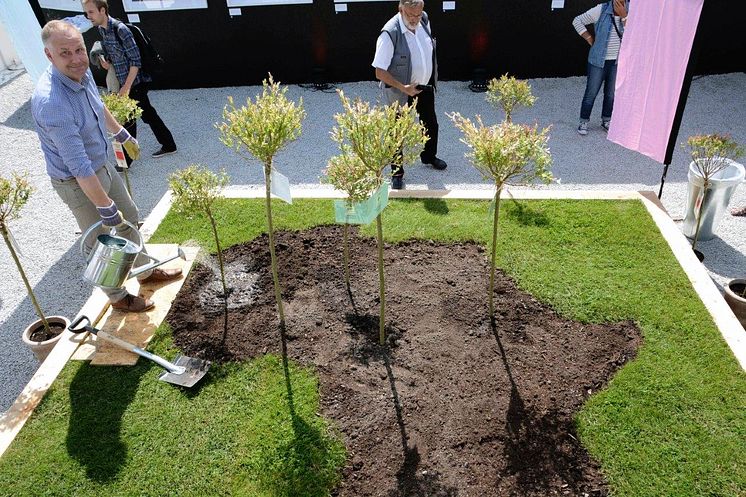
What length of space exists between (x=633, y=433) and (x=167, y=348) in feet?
12.4

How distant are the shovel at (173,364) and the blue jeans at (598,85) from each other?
689 centimetres

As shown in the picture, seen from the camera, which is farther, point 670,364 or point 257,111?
point 670,364

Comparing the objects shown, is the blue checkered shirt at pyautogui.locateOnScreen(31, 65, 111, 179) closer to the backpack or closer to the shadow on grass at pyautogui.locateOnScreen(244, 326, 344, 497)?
the shadow on grass at pyautogui.locateOnScreen(244, 326, 344, 497)

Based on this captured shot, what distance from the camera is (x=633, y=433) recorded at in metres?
4.07

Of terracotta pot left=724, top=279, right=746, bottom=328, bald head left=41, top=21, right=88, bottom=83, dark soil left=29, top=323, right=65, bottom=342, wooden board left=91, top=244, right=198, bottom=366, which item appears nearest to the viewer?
bald head left=41, top=21, right=88, bottom=83

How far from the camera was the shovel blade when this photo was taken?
457 centimetres

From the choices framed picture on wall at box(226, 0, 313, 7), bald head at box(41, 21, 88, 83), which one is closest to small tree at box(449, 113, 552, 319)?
bald head at box(41, 21, 88, 83)

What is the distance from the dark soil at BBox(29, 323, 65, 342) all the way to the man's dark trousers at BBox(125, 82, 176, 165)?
3.45 meters

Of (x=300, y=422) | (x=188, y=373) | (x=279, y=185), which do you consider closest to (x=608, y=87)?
(x=279, y=185)

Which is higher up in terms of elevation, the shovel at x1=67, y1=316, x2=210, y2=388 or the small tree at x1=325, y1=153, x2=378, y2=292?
the small tree at x1=325, y1=153, x2=378, y2=292

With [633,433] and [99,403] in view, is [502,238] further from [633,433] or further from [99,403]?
[99,403]

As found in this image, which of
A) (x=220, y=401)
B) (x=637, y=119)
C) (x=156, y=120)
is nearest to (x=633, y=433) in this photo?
(x=220, y=401)

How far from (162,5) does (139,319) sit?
7541 millimetres

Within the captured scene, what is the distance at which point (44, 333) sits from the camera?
5203mm
